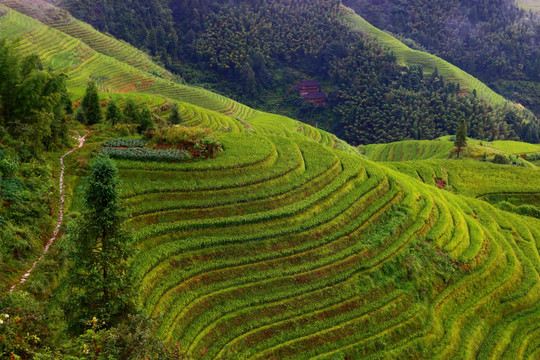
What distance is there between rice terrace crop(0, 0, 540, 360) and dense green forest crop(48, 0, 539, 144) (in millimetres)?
62835

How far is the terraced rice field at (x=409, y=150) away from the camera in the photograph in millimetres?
72281

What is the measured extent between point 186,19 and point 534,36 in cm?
12138

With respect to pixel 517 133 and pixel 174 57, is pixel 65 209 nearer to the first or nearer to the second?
pixel 517 133

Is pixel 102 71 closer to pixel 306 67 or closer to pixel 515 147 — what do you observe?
pixel 306 67

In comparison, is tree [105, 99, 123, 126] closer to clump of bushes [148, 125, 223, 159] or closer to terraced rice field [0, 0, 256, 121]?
clump of bushes [148, 125, 223, 159]

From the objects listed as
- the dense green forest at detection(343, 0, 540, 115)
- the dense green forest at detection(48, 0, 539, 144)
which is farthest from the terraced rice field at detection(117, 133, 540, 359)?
the dense green forest at detection(343, 0, 540, 115)

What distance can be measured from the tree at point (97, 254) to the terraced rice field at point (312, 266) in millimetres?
3483

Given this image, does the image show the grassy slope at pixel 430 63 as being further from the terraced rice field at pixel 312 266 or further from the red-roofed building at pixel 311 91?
the terraced rice field at pixel 312 266

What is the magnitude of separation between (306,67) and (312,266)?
111 m

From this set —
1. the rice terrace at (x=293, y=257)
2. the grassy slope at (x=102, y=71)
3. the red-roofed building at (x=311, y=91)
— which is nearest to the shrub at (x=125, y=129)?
the rice terrace at (x=293, y=257)

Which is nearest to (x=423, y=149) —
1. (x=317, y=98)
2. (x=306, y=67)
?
(x=317, y=98)

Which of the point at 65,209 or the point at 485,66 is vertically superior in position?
the point at 485,66

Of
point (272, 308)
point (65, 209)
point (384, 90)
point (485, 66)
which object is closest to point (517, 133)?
point (384, 90)

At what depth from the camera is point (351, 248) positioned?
2400 centimetres
